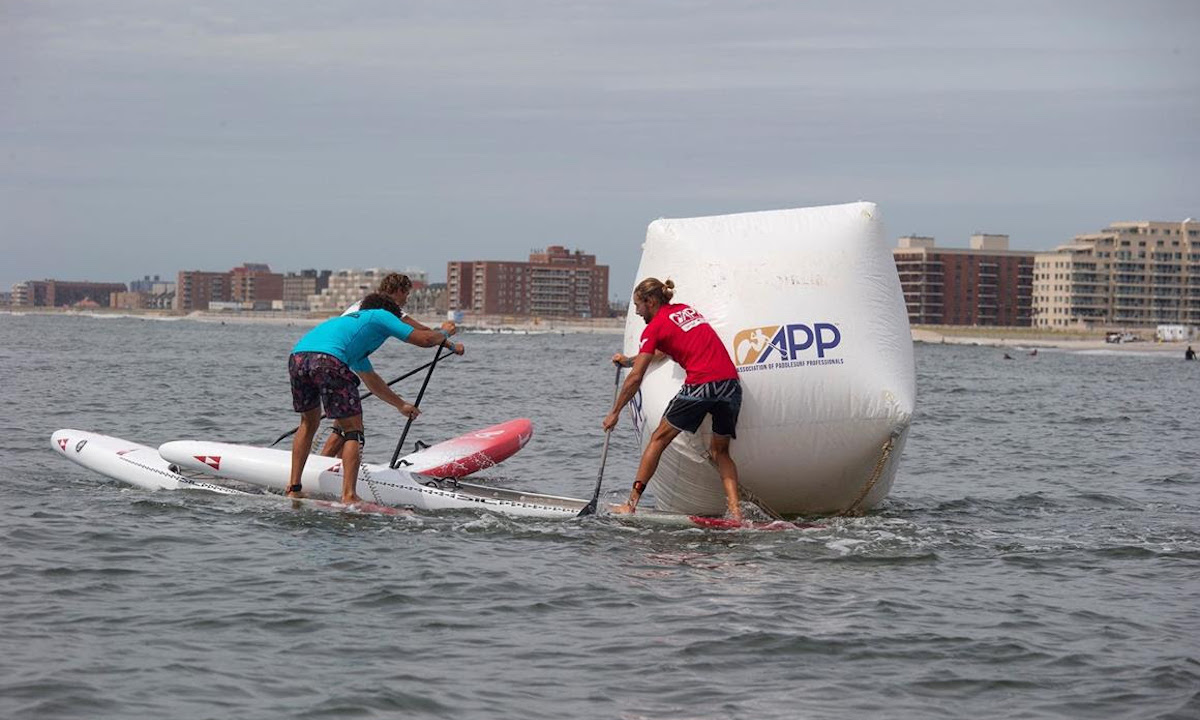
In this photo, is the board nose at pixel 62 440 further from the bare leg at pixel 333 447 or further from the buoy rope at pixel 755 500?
the buoy rope at pixel 755 500

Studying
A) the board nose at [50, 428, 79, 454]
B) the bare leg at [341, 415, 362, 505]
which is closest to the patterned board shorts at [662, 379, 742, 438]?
the bare leg at [341, 415, 362, 505]

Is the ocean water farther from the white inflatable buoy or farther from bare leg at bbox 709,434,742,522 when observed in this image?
the white inflatable buoy

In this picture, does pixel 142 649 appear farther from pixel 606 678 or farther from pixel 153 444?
pixel 153 444

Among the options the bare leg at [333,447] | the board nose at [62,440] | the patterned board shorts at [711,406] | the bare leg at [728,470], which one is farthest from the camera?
the board nose at [62,440]

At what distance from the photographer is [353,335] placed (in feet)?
39.9

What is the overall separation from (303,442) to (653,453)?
10.2 feet

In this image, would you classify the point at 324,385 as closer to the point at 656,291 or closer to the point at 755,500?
the point at 656,291

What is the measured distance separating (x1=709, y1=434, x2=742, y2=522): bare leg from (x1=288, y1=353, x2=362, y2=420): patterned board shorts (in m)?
3.02

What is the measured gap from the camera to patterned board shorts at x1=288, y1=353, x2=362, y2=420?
39.5ft

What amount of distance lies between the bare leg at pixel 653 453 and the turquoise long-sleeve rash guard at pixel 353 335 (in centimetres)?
224

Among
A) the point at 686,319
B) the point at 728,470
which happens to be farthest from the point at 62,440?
the point at 728,470

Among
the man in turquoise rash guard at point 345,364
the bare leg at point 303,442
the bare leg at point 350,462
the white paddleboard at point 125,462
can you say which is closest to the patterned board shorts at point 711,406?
the man in turquoise rash guard at point 345,364

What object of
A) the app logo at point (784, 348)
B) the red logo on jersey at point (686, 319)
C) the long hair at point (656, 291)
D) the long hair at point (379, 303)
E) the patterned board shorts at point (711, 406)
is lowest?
the patterned board shorts at point (711, 406)

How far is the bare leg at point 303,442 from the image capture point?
12.3m
